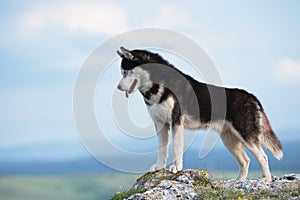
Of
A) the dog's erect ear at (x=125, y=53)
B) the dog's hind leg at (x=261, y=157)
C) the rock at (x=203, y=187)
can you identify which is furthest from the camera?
the dog's hind leg at (x=261, y=157)

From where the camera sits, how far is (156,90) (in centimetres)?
1235

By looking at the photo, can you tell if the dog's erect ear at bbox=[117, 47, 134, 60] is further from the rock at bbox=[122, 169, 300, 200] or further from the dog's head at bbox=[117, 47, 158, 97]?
the rock at bbox=[122, 169, 300, 200]

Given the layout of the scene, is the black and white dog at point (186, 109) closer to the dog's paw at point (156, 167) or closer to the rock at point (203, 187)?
the dog's paw at point (156, 167)

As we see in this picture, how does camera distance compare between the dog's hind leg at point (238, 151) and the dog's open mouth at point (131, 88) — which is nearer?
the dog's open mouth at point (131, 88)

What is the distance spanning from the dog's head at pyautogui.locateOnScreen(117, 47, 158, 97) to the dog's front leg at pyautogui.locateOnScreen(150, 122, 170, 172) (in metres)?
1.00

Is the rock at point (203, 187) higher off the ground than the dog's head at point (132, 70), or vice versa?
the dog's head at point (132, 70)

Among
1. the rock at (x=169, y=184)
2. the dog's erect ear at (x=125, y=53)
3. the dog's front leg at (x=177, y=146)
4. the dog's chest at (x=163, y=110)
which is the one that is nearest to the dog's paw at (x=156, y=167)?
the rock at (x=169, y=184)

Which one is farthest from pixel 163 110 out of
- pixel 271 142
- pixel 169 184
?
pixel 271 142

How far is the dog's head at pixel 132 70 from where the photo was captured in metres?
12.3

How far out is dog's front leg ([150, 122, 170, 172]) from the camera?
12.3 meters

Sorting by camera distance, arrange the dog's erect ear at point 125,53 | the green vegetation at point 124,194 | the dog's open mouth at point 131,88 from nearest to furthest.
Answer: the green vegetation at point 124,194, the dog's erect ear at point 125,53, the dog's open mouth at point 131,88

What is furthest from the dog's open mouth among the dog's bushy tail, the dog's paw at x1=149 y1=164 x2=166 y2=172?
the dog's bushy tail

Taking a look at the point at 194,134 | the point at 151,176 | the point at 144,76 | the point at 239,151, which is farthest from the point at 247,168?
the point at 144,76

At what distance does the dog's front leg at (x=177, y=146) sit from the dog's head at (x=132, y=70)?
1298 millimetres
